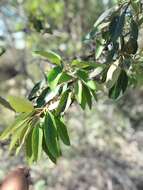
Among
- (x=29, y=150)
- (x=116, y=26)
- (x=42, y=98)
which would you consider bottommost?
(x=29, y=150)

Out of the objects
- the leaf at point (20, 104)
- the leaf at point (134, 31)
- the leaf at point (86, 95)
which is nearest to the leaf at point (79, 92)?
the leaf at point (86, 95)

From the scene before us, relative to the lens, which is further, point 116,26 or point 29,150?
point 116,26

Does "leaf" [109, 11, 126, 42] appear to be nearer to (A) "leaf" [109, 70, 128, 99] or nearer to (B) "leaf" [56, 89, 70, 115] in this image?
(A) "leaf" [109, 70, 128, 99]

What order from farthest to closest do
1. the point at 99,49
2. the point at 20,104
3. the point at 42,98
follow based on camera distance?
the point at 99,49 < the point at 42,98 < the point at 20,104

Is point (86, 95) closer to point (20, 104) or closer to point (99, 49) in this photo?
point (20, 104)

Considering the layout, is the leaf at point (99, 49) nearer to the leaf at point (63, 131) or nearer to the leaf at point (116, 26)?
the leaf at point (116, 26)

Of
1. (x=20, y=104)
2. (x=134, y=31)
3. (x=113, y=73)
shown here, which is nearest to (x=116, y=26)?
(x=134, y=31)

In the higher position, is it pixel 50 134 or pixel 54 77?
pixel 54 77
